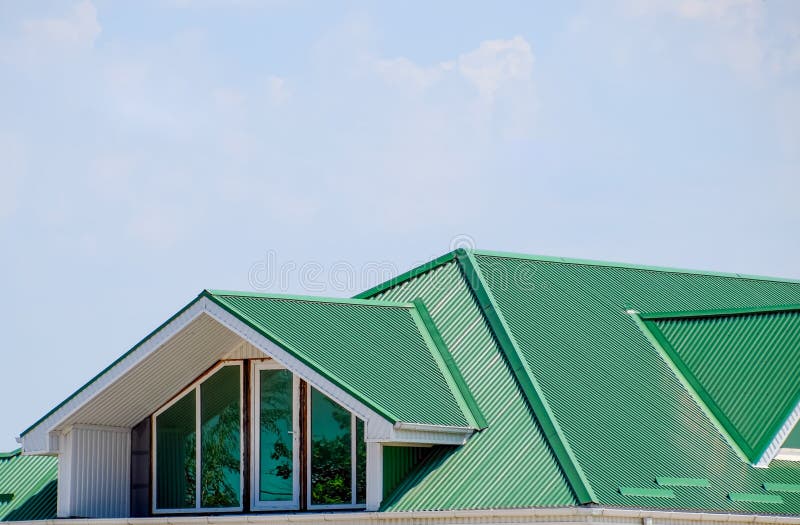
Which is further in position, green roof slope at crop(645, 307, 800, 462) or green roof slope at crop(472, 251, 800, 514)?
green roof slope at crop(645, 307, 800, 462)

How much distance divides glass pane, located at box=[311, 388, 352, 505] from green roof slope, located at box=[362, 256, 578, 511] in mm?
1159

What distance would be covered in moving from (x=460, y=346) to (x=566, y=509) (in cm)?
456

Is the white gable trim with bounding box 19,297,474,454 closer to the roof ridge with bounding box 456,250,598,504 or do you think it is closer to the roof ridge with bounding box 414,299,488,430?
the roof ridge with bounding box 414,299,488,430

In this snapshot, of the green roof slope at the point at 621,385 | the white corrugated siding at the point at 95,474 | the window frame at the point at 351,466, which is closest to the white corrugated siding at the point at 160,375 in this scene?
the white corrugated siding at the point at 95,474

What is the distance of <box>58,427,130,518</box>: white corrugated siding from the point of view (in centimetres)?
2588

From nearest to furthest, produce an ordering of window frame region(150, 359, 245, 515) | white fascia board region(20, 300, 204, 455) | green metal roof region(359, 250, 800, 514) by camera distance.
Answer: green metal roof region(359, 250, 800, 514)
white fascia board region(20, 300, 204, 455)
window frame region(150, 359, 245, 515)

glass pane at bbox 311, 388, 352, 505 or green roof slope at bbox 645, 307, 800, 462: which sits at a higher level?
green roof slope at bbox 645, 307, 800, 462

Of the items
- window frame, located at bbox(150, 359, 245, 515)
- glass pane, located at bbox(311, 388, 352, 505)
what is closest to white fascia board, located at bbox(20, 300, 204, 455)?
window frame, located at bbox(150, 359, 245, 515)

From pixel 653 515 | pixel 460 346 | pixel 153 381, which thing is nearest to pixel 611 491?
pixel 653 515

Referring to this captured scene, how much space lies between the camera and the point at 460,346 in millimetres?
25984

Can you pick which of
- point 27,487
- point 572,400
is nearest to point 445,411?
point 572,400

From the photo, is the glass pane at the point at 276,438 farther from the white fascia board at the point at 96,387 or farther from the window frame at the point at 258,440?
the white fascia board at the point at 96,387

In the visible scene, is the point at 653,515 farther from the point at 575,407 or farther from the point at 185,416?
the point at 185,416

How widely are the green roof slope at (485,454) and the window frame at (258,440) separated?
1.97 meters
